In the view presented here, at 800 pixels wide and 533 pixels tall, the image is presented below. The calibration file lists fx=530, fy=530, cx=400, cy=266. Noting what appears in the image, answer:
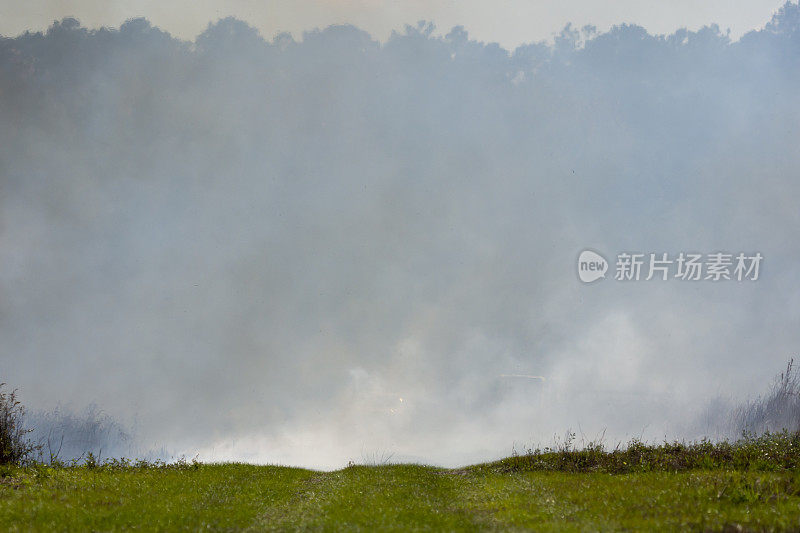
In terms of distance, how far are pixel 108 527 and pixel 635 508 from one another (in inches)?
634

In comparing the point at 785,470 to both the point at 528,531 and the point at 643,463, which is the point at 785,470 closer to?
the point at 643,463

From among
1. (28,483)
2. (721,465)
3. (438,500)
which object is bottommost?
(28,483)

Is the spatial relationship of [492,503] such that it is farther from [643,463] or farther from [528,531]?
[643,463]

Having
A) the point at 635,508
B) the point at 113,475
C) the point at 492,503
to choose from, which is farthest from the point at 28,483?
the point at 635,508

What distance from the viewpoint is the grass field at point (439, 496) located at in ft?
51.0

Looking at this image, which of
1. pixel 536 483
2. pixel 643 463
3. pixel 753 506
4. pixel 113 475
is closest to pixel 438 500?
pixel 536 483

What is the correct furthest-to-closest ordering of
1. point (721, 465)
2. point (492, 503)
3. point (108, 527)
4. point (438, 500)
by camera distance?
point (721, 465)
point (438, 500)
point (492, 503)
point (108, 527)

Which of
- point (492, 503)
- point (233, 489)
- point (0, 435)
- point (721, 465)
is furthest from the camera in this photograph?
point (0, 435)

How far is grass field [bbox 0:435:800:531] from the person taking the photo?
51.0 feet

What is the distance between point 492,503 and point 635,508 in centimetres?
516

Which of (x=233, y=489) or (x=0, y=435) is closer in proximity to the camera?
(x=233, y=489)

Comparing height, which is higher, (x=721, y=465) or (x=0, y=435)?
(x=721, y=465)

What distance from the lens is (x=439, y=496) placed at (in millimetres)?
22875

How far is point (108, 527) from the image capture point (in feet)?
52.1
